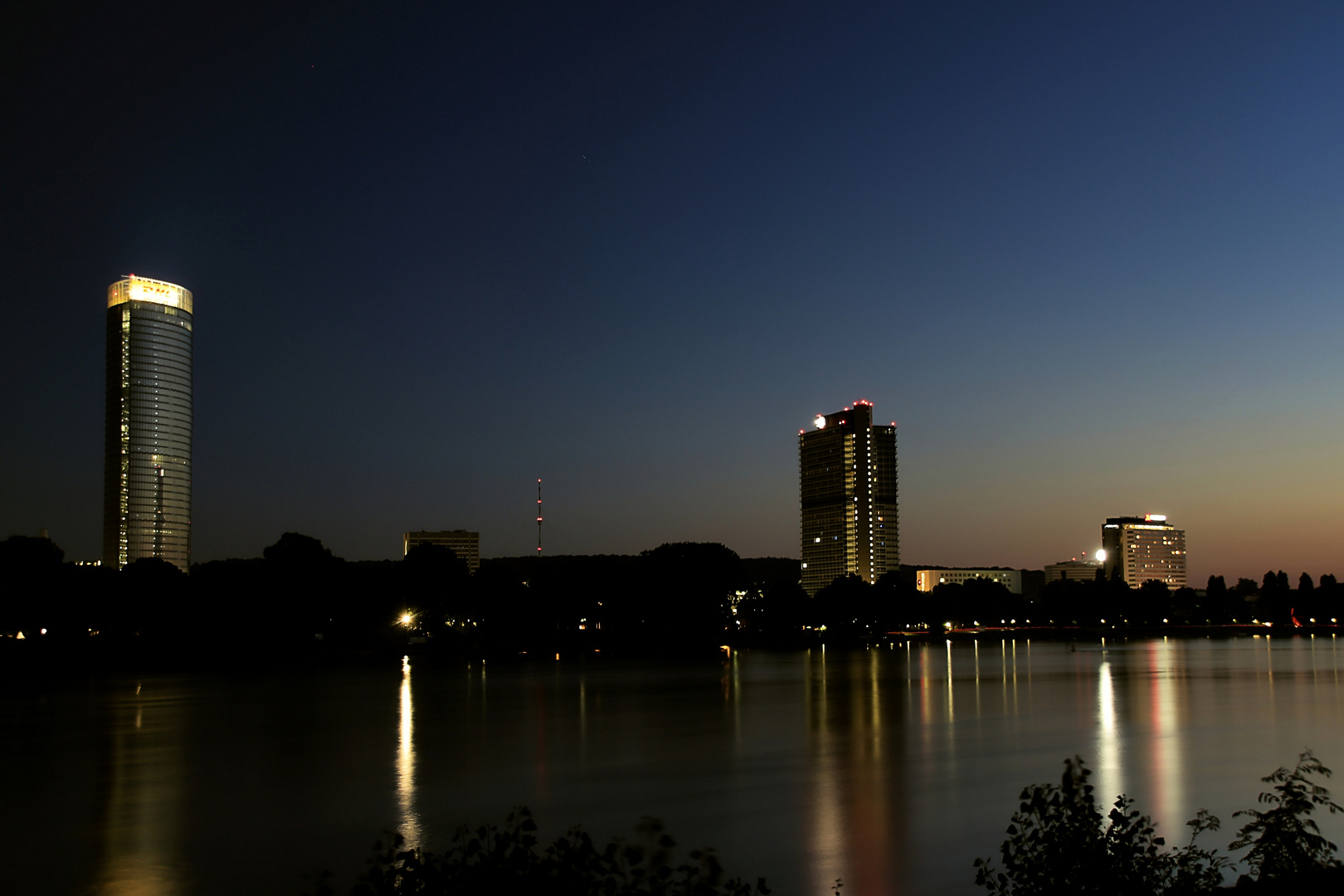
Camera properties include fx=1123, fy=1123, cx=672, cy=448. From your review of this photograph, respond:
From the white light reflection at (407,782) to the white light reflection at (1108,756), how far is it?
41.3 ft

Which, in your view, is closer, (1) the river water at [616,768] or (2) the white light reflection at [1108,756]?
(1) the river water at [616,768]

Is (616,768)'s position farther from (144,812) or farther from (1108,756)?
(1108,756)

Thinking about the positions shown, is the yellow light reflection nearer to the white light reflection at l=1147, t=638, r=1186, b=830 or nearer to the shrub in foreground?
the shrub in foreground

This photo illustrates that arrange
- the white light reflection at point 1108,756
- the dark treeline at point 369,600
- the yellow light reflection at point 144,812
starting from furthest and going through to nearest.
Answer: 1. the dark treeline at point 369,600
2. the white light reflection at point 1108,756
3. the yellow light reflection at point 144,812

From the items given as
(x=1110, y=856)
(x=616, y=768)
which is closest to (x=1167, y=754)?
(x=616, y=768)

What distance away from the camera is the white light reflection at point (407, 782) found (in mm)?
20453

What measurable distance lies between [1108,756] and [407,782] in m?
18.0

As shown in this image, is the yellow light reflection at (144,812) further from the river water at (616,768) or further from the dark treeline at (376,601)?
the dark treeline at (376,601)

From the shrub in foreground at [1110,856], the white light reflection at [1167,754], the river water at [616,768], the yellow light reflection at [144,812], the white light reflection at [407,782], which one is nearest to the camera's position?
the shrub in foreground at [1110,856]

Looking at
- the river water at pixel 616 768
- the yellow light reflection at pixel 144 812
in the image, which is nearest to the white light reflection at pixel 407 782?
the river water at pixel 616 768

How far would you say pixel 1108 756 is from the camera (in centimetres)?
2953

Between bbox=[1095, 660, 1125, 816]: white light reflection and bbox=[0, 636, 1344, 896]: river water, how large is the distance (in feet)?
0.54

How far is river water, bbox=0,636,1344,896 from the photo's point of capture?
60.7 ft

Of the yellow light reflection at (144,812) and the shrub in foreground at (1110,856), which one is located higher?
the shrub in foreground at (1110,856)
